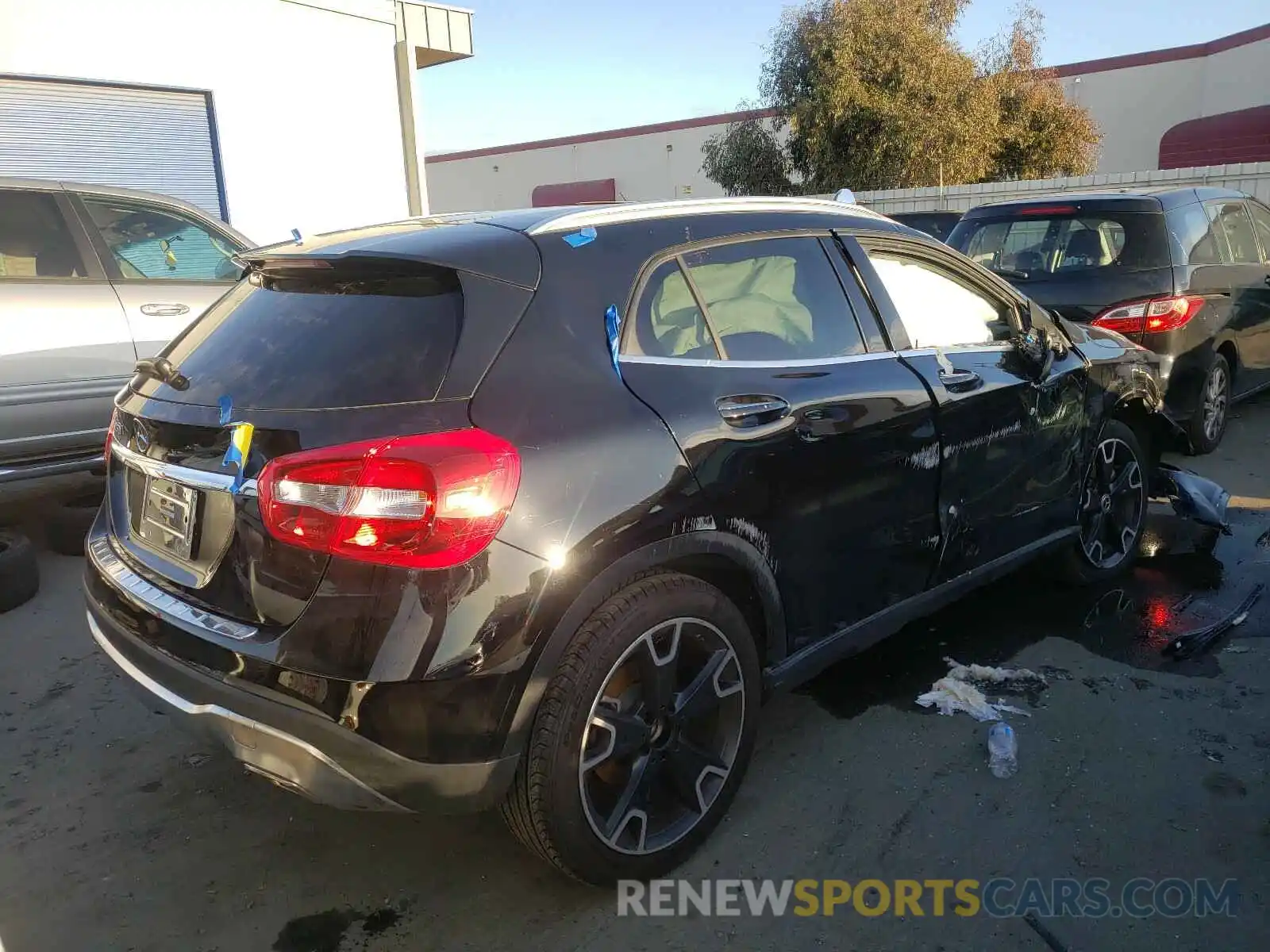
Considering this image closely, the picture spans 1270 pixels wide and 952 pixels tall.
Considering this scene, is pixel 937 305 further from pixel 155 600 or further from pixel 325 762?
pixel 155 600

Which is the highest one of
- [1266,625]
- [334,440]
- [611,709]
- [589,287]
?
[589,287]

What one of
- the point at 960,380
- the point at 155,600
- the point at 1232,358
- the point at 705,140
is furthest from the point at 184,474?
the point at 705,140

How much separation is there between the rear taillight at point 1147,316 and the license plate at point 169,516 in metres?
5.47

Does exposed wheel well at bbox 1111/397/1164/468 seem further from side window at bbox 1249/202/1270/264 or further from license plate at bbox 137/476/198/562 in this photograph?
license plate at bbox 137/476/198/562

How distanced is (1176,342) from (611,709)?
5.24 m

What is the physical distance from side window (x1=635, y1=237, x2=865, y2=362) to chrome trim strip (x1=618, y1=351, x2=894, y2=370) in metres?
0.02

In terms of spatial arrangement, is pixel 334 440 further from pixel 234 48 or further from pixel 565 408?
pixel 234 48

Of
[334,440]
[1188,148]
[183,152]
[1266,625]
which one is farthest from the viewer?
[1188,148]

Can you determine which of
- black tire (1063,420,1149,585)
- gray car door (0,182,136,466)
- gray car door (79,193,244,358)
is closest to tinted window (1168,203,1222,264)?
black tire (1063,420,1149,585)

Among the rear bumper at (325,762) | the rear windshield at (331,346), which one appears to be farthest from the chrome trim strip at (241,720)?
the rear windshield at (331,346)

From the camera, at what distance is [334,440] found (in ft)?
7.04

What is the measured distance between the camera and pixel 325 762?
212cm

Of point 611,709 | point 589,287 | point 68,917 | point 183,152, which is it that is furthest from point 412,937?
point 183,152

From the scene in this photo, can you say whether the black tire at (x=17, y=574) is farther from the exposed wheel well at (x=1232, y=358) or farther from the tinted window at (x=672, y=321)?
the exposed wheel well at (x=1232, y=358)
